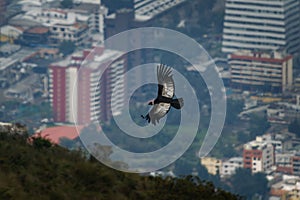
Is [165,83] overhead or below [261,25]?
below

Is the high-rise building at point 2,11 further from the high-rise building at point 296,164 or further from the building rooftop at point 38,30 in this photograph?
the high-rise building at point 296,164

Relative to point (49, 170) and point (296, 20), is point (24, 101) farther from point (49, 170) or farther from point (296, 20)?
point (49, 170)

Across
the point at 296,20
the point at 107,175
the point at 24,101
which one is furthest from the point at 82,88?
the point at 107,175

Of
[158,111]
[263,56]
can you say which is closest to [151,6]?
[263,56]

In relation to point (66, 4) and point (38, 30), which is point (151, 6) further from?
point (38, 30)

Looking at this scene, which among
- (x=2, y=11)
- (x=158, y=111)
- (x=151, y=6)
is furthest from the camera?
(x=151, y=6)

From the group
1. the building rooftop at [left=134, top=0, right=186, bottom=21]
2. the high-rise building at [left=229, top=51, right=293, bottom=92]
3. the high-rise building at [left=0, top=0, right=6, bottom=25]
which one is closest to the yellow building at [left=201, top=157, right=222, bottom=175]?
the high-rise building at [left=229, top=51, right=293, bottom=92]

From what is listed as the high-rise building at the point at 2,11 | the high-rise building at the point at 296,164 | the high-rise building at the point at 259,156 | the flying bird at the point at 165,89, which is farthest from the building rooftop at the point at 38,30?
the flying bird at the point at 165,89

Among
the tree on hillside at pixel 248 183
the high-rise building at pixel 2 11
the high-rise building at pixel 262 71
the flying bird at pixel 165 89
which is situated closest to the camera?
the flying bird at pixel 165 89
